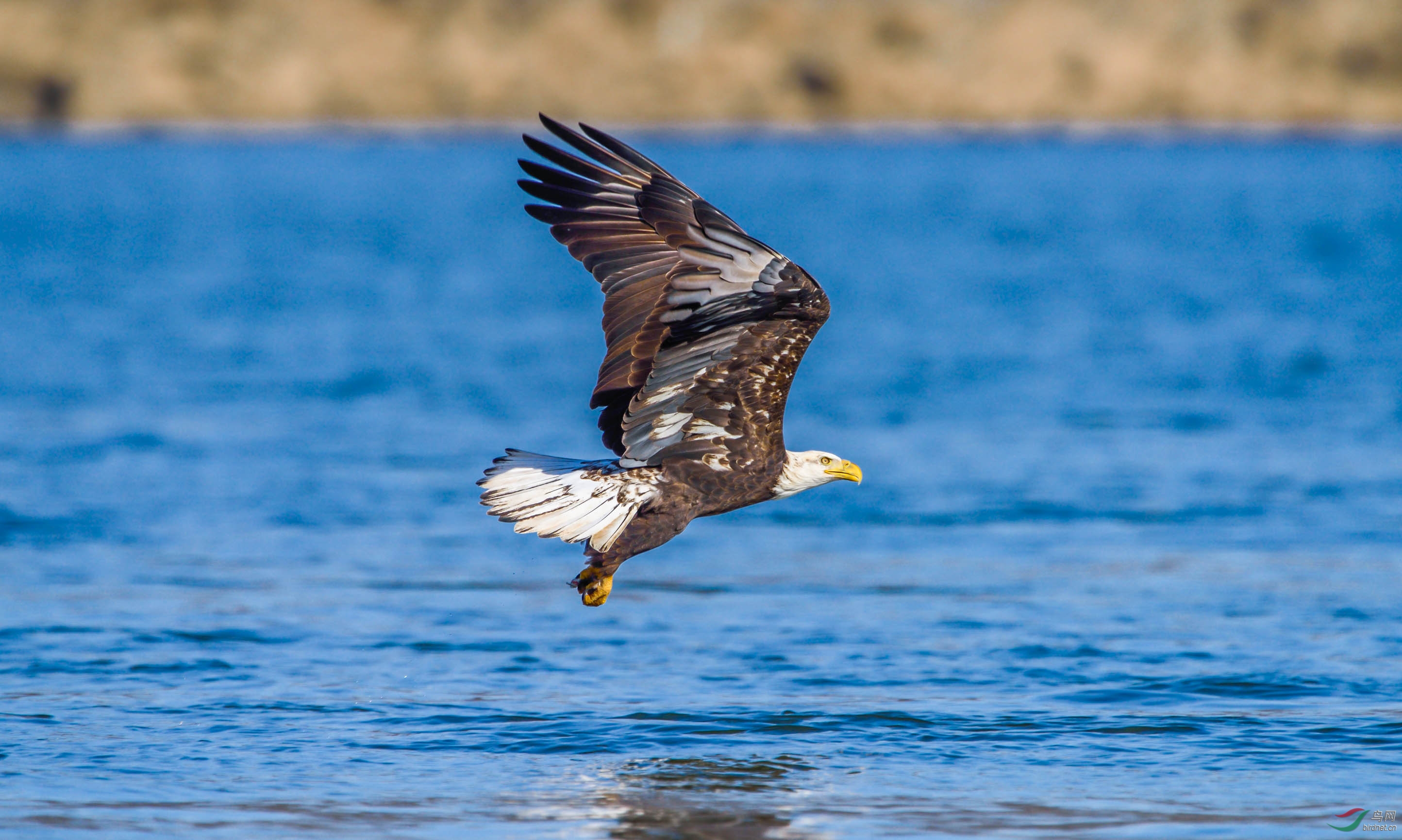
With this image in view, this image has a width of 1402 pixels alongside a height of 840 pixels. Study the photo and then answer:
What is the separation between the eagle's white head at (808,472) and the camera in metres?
8.43

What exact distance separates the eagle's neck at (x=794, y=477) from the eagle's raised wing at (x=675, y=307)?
0.33 ft

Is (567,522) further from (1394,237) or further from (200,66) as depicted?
(200,66)

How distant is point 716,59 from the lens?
313 feet

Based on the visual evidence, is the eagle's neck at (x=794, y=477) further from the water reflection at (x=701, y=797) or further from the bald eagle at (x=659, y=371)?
the water reflection at (x=701, y=797)

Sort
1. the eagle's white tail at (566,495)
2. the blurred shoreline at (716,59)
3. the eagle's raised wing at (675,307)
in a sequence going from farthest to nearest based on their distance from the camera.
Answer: the blurred shoreline at (716,59), the eagle's white tail at (566,495), the eagle's raised wing at (675,307)

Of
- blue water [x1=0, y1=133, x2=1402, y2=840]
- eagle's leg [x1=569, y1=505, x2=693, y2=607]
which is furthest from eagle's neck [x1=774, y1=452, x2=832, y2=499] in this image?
blue water [x1=0, y1=133, x2=1402, y2=840]

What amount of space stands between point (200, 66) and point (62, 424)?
79.8 meters

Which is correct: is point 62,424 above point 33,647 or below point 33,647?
above

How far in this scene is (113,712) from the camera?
8.98m

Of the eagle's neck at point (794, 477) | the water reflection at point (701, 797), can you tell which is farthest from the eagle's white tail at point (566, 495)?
the water reflection at point (701, 797)

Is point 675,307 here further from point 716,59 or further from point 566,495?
point 716,59

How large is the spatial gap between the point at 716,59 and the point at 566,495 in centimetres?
8894

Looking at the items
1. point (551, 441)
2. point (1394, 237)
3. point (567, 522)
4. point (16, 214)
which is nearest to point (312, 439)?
point (551, 441)

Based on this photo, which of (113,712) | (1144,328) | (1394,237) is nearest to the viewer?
(113,712)
